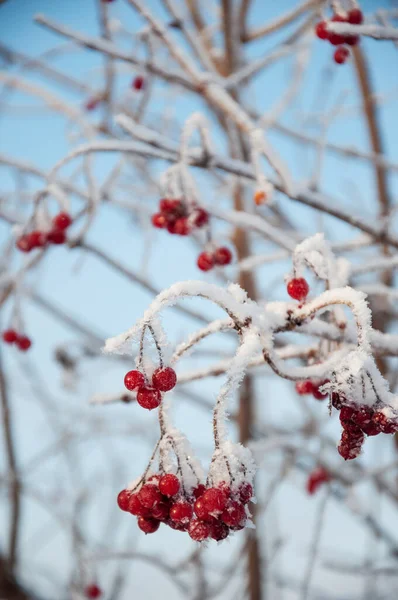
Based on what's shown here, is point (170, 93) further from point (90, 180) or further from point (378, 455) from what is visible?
point (378, 455)

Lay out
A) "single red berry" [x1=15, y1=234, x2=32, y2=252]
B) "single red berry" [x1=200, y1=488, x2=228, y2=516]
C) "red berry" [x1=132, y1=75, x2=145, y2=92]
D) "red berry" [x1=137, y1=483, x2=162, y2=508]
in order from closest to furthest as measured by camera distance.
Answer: "single red berry" [x1=200, y1=488, x2=228, y2=516] → "red berry" [x1=137, y1=483, x2=162, y2=508] → "single red berry" [x1=15, y1=234, x2=32, y2=252] → "red berry" [x1=132, y1=75, x2=145, y2=92]

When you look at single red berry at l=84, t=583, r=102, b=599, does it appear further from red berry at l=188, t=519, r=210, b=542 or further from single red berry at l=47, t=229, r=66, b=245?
red berry at l=188, t=519, r=210, b=542

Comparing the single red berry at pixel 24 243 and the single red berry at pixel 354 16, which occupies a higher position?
the single red berry at pixel 354 16

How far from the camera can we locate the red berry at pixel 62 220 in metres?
2.27

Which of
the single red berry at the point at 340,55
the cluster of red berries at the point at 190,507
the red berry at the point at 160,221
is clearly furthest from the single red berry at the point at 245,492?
the single red berry at the point at 340,55

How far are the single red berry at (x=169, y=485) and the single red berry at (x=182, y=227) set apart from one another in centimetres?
122

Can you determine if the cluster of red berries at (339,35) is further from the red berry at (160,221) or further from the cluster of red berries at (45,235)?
the cluster of red berries at (45,235)

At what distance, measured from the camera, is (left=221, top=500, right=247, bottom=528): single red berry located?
951 millimetres

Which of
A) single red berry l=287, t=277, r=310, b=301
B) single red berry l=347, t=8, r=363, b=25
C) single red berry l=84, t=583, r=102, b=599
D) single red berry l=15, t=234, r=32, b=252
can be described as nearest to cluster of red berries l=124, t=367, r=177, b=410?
single red berry l=287, t=277, r=310, b=301

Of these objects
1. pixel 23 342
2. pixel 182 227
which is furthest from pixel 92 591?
pixel 182 227

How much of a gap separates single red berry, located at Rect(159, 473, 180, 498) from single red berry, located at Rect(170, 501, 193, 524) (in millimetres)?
29

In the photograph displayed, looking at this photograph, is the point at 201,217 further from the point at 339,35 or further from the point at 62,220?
the point at 339,35

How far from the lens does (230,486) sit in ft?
3.18

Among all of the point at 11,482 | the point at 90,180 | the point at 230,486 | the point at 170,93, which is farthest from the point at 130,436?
the point at 230,486
